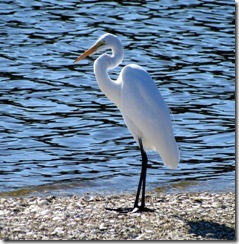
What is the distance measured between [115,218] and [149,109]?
106cm

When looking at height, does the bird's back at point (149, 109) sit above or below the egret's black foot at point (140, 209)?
above

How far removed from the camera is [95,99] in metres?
11.0

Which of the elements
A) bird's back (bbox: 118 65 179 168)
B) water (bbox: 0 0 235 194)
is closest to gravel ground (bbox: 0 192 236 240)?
bird's back (bbox: 118 65 179 168)

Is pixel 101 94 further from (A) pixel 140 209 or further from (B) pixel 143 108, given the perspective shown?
(A) pixel 140 209

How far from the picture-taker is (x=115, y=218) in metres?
6.67

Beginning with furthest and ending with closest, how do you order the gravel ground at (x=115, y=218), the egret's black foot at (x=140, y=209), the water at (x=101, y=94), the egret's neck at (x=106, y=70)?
the water at (x=101, y=94) → the egret's neck at (x=106, y=70) → the egret's black foot at (x=140, y=209) → the gravel ground at (x=115, y=218)

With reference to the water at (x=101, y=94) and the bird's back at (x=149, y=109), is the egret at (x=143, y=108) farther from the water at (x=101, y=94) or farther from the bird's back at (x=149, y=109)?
the water at (x=101, y=94)

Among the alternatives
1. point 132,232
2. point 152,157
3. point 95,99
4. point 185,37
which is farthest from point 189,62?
point 132,232

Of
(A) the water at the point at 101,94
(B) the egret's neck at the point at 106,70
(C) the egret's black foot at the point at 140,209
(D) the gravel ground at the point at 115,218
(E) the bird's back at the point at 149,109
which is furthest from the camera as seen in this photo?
(A) the water at the point at 101,94

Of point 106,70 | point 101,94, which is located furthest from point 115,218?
point 101,94

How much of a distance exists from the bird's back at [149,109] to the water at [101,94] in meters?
1.37

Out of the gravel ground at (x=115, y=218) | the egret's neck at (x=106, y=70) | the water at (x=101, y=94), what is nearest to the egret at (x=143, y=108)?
the egret's neck at (x=106, y=70)

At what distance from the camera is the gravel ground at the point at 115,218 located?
241 inches

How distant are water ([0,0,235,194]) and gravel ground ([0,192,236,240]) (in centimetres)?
92
